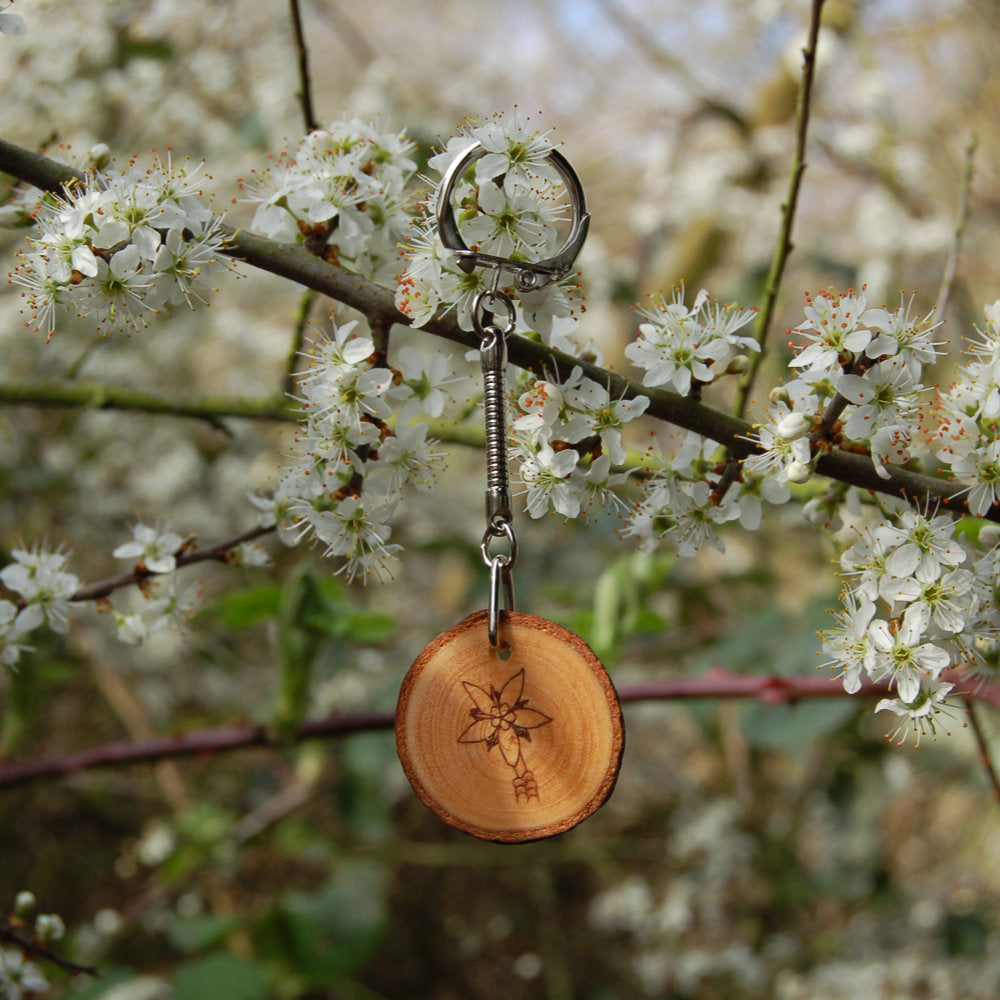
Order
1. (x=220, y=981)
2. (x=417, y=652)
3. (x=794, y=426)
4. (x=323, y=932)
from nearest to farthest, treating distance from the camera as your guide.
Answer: (x=794, y=426) < (x=220, y=981) < (x=323, y=932) < (x=417, y=652)

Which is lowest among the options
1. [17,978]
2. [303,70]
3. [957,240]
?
[17,978]

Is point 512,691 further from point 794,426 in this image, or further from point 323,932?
point 323,932

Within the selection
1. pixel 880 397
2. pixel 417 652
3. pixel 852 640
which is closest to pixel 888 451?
pixel 880 397

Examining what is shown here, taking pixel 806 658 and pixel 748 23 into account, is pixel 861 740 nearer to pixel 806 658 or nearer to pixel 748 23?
pixel 806 658

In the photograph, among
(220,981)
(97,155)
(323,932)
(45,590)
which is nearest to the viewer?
(97,155)

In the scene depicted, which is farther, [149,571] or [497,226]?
[149,571]

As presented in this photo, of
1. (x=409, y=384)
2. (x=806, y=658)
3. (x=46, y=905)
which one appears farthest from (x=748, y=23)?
(x=46, y=905)

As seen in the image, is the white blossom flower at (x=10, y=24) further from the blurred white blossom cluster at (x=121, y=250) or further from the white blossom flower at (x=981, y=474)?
the white blossom flower at (x=981, y=474)
